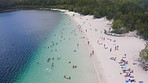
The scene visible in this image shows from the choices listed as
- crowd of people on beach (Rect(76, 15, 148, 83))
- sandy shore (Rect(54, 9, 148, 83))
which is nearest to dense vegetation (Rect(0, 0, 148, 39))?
sandy shore (Rect(54, 9, 148, 83))

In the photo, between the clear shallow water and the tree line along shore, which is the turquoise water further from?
the tree line along shore

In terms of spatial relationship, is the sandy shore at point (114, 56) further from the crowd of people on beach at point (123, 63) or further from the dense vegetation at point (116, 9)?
the dense vegetation at point (116, 9)

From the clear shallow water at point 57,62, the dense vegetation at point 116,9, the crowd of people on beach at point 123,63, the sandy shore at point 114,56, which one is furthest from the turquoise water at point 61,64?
the dense vegetation at point 116,9

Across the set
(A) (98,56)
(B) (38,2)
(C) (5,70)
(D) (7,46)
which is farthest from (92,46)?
(B) (38,2)

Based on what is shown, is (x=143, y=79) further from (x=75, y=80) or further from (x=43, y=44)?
(x=43, y=44)

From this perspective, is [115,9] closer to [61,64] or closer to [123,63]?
[123,63]

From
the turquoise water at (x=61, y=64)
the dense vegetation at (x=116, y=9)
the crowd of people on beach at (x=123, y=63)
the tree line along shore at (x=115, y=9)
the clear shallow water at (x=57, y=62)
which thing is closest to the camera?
the crowd of people on beach at (x=123, y=63)

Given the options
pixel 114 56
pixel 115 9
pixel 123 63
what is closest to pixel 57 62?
pixel 114 56
